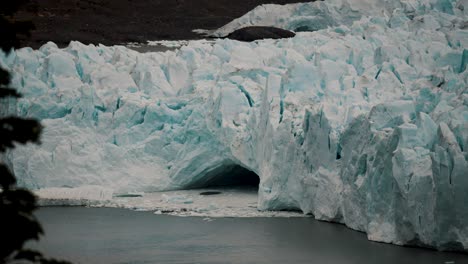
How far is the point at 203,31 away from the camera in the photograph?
28.5 meters

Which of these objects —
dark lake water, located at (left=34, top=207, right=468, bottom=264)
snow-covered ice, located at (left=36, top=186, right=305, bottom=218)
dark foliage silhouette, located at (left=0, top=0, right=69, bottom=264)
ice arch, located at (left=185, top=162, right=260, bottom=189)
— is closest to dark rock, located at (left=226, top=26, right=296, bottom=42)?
ice arch, located at (left=185, top=162, right=260, bottom=189)

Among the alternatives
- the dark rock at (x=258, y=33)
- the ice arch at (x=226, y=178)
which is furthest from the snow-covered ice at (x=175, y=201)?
the dark rock at (x=258, y=33)

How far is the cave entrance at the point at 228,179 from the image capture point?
1235cm

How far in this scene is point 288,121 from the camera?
36.1 ft

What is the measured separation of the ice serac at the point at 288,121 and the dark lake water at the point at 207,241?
243 mm

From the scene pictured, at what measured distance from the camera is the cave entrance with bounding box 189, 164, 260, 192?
1235cm

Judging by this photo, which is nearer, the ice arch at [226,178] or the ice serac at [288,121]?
the ice serac at [288,121]

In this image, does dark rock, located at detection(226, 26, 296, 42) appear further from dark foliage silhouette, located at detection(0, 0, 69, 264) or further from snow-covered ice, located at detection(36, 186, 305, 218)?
dark foliage silhouette, located at detection(0, 0, 69, 264)

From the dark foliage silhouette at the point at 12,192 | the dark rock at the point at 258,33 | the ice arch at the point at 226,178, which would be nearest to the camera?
the dark foliage silhouette at the point at 12,192

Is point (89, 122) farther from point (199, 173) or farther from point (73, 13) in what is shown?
point (73, 13)

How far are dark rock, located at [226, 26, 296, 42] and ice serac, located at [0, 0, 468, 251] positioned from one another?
314 inches

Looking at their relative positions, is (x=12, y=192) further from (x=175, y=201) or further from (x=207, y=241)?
(x=175, y=201)

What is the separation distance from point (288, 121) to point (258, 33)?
43.1 feet

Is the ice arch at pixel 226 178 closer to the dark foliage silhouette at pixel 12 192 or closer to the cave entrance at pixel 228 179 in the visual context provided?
the cave entrance at pixel 228 179
